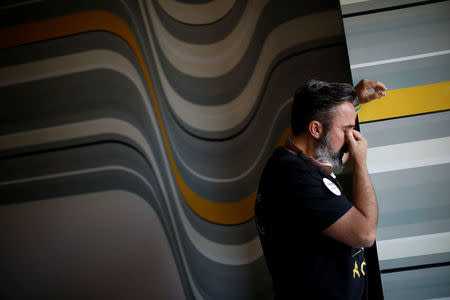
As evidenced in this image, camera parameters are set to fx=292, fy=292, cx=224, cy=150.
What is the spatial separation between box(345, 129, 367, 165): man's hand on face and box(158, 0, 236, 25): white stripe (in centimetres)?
126

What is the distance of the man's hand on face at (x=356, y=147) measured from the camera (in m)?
1.04

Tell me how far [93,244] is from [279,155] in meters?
1.55

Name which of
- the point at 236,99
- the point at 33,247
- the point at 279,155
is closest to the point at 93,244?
the point at 33,247

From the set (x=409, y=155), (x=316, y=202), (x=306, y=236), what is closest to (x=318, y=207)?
(x=316, y=202)

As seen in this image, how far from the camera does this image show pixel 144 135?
6.54 ft

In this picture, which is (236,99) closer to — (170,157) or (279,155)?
(170,157)

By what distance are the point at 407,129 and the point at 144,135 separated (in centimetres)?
153

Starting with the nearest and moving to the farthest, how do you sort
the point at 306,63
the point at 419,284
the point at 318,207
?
the point at 318,207 < the point at 419,284 < the point at 306,63

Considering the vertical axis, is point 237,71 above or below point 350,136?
above

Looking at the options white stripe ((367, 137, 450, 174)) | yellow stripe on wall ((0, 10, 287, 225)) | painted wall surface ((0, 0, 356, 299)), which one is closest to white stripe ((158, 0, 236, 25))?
painted wall surface ((0, 0, 356, 299))

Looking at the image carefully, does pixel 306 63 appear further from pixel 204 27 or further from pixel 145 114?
pixel 145 114

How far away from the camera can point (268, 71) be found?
1.82 meters

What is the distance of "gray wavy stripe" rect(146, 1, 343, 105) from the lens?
5.82 ft

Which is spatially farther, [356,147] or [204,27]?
[204,27]
